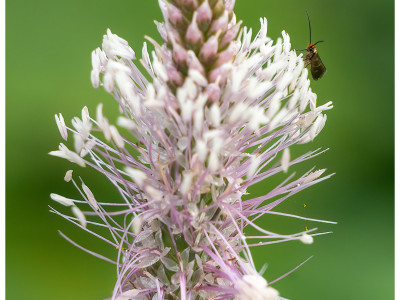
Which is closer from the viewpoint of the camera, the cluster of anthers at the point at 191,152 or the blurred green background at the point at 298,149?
the cluster of anthers at the point at 191,152

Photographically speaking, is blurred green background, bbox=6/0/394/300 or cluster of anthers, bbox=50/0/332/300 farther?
blurred green background, bbox=6/0/394/300

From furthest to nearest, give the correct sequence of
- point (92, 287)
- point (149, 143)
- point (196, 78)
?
point (92, 287) → point (149, 143) → point (196, 78)

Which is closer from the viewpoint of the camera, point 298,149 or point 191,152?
point 191,152

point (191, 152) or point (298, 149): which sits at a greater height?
point (191, 152)

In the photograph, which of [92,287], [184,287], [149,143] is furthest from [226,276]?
[92,287]

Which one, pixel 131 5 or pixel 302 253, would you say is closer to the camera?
pixel 302 253
